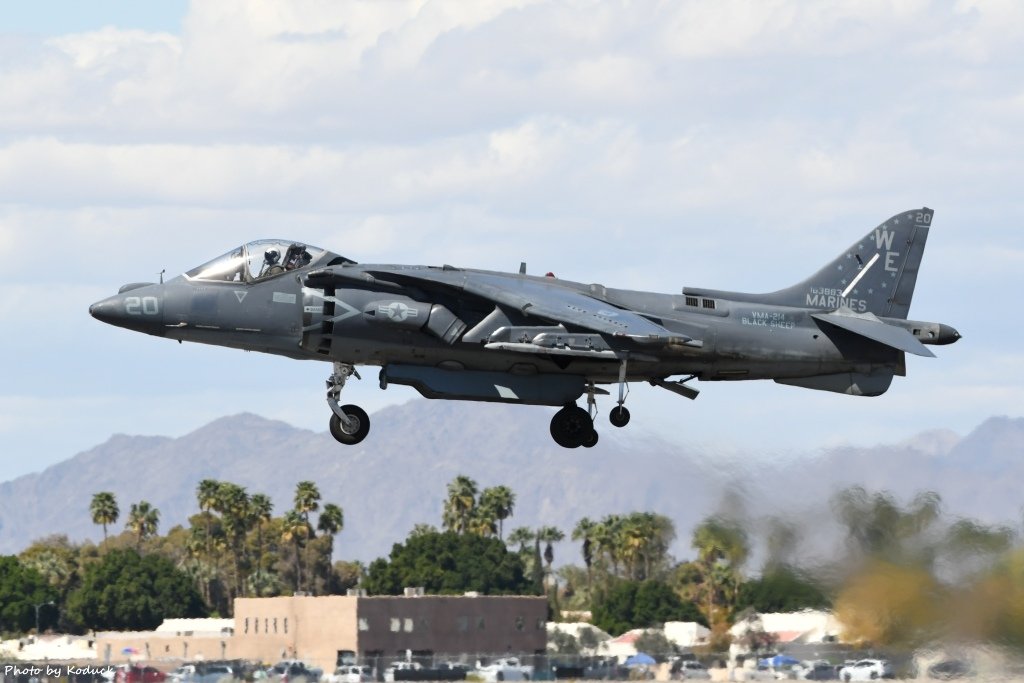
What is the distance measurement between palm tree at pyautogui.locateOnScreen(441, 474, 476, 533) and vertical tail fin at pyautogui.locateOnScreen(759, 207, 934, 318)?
81.1 metres

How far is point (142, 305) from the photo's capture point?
32.1 metres

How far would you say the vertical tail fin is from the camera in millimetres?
33906

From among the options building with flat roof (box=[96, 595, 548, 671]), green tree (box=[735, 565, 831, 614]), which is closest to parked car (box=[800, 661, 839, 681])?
green tree (box=[735, 565, 831, 614])

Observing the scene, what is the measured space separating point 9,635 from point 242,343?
3062 inches

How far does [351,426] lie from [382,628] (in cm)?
3486

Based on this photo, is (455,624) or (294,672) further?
(455,624)

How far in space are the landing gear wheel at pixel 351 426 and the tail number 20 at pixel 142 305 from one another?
3.61 metres

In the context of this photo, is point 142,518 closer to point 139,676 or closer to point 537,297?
Answer: point 139,676

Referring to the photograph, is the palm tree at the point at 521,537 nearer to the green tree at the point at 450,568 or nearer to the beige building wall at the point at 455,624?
the green tree at the point at 450,568

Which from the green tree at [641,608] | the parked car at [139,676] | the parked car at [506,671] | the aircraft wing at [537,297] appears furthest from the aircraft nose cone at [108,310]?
the green tree at [641,608]

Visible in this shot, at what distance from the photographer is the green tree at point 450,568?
9919 centimetres

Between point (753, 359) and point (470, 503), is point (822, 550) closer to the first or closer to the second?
point (753, 359)

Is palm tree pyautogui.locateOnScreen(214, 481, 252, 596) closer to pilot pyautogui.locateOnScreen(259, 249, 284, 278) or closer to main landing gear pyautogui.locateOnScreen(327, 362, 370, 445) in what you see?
main landing gear pyautogui.locateOnScreen(327, 362, 370, 445)

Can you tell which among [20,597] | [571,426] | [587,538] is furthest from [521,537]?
[571,426]
